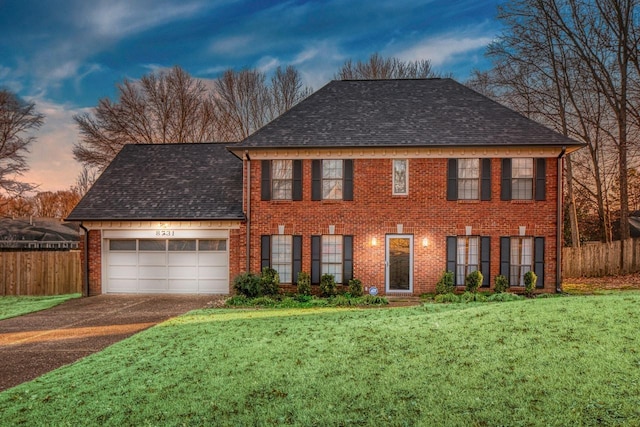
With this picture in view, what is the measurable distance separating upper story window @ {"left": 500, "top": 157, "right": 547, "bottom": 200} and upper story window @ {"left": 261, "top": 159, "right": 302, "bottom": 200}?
7336 millimetres

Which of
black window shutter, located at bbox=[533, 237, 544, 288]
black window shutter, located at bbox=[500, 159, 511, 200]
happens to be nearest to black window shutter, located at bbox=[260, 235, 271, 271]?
black window shutter, located at bbox=[500, 159, 511, 200]

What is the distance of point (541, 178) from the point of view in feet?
48.9

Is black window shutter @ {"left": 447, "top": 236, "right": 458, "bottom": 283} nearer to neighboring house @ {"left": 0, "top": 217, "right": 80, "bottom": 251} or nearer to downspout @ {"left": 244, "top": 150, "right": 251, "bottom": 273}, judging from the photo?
downspout @ {"left": 244, "top": 150, "right": 251, "bottom": 273}

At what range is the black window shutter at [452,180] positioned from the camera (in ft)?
49.4

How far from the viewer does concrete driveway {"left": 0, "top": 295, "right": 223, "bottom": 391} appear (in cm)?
795

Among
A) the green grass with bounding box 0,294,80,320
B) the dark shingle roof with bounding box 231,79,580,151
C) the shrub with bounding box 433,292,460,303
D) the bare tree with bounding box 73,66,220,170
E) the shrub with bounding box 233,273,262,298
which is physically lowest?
the green grass with bounding box 0,294,80,320

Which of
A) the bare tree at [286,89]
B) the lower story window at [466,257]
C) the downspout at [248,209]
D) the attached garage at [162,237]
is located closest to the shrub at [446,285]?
the lower story window at [466,257]

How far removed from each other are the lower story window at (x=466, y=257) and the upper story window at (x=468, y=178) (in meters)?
1.53

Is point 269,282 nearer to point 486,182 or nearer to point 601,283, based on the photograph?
point 486,182

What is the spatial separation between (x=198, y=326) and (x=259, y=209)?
6.21 metres

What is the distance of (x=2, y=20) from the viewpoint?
64.0 ft

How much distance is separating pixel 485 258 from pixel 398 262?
3.01 metres

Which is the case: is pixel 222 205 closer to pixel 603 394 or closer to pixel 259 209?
pixel 259 209

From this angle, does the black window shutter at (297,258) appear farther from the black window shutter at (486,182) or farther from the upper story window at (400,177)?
the black window shutter at (486,182)
